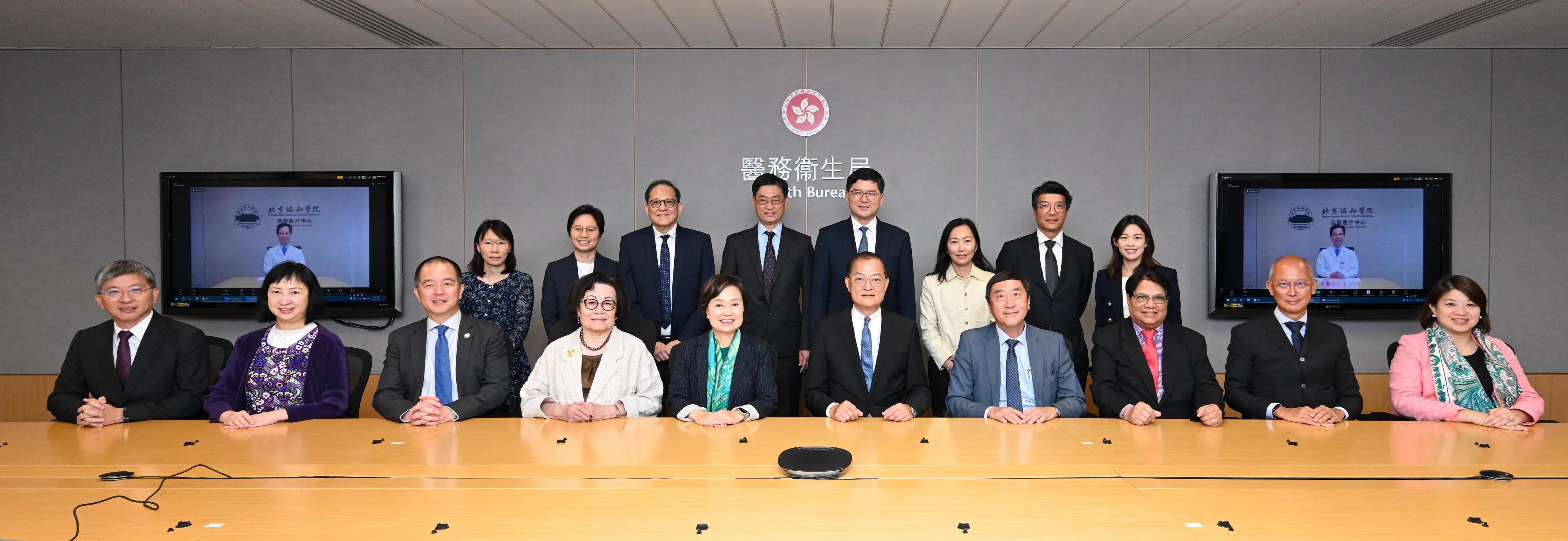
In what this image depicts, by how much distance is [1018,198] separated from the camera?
4.95m

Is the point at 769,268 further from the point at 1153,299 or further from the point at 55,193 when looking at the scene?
the point at 55,193

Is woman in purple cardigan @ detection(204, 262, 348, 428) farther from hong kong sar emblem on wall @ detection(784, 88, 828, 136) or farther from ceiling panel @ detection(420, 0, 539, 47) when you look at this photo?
hong kong sar emblem on wall @ detection(784, 88, 828, 136)

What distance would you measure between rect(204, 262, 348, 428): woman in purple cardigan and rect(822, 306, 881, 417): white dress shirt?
5.92 ft

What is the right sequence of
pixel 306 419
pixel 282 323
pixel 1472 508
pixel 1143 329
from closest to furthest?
pixel 1472 508, pixel 306 419, pixel 282 323, pixel 1143 329

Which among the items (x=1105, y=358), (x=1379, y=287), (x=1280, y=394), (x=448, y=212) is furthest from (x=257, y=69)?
(x=1379, y=287)

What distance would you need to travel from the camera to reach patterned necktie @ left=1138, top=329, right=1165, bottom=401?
3166mm

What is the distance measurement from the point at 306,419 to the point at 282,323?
46 centimetres

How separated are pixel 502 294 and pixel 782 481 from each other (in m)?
2.47

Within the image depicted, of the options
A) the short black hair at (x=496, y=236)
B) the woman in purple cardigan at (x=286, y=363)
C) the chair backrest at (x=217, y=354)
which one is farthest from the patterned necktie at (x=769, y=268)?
the chair backrest at (x=217, y=354)

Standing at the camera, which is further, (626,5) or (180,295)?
(180,295)

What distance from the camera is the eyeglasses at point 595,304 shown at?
10.0 feet

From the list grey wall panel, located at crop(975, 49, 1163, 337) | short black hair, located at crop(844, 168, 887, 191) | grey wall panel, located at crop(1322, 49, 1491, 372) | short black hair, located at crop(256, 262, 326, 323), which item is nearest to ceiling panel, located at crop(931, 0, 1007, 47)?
grey wall panel, located at crop(975, 49, 1163, 337)

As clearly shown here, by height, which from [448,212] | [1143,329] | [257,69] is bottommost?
[1143,329]

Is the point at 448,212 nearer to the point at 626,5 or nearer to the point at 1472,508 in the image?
the point at 626,5
